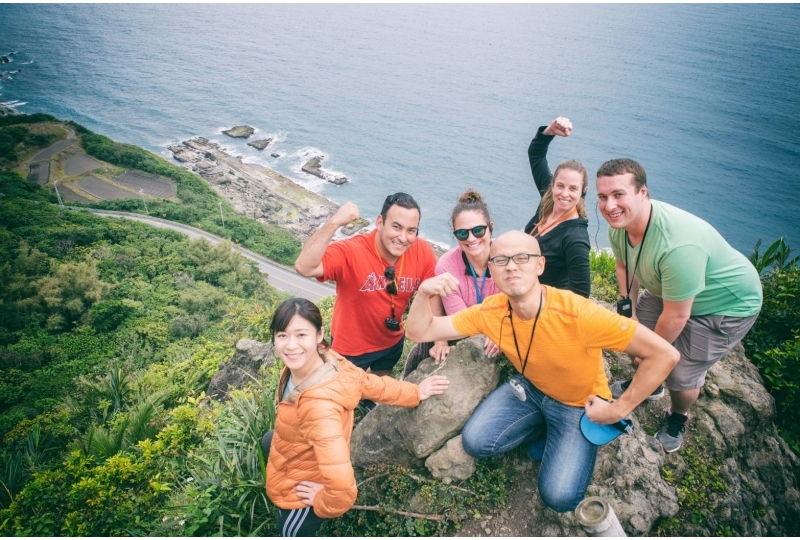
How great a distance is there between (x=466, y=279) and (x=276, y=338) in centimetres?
195

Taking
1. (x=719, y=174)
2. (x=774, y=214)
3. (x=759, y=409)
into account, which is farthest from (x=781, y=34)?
(x=759, y=409)

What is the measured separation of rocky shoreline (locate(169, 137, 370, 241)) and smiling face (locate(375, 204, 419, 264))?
126 ft

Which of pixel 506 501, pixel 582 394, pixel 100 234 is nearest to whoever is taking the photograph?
pixel 582 394

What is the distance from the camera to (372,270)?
4.03 metres

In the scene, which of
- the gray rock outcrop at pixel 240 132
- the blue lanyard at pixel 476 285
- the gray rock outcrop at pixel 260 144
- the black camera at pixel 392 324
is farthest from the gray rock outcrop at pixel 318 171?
the blue lanyard at pixel 476 285

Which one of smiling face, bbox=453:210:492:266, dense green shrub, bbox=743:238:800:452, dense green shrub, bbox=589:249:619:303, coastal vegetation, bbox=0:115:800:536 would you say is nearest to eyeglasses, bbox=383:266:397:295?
smiling face, bbox=453:210:492:266

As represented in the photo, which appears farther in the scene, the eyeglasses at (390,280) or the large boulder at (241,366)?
the large boulder at (241,366)

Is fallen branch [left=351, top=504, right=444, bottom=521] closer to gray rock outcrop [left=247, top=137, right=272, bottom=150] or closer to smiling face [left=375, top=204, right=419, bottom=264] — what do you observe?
smiling face [left=375, top=204, right=419, bottom=264]

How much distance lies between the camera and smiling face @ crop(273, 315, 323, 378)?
9.78 ft

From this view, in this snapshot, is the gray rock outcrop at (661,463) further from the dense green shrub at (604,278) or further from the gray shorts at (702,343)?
the dense green shrub at (604,278)

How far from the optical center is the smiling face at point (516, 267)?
2912mm

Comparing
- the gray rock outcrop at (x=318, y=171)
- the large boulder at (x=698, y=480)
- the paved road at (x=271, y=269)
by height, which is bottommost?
the paved road at (x=271, y=269)

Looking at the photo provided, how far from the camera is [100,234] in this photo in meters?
36.4

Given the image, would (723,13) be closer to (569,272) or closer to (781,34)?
(781,34)
